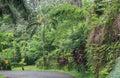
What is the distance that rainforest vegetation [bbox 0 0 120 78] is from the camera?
1099 centimetres

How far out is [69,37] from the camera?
832 inches

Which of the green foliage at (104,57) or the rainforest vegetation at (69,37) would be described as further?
the rainforest vegetation at (69,37)

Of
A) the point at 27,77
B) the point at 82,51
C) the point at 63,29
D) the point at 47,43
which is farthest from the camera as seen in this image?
the point at 47,43

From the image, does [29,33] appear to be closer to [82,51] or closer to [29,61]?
[29,61]

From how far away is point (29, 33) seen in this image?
36.6 m

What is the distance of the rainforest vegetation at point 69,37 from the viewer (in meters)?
11.0

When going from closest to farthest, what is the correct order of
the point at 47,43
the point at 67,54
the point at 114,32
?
1. the point at 114,32
2. the point at 67,54
3. the point at 47,43

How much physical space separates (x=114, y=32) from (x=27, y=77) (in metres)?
7.66

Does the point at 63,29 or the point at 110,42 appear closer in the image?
the point at 110,42

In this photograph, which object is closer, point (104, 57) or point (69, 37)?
point (104, 57)


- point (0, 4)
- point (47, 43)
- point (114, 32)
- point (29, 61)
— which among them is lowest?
point (29, 61)

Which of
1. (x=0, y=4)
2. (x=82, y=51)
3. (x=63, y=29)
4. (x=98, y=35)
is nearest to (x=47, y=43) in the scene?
(x=63, y=29)

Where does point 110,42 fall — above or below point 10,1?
below

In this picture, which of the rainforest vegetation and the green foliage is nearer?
the green foliage
